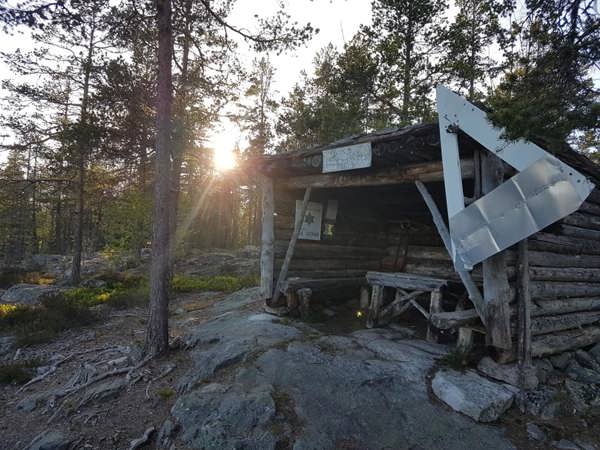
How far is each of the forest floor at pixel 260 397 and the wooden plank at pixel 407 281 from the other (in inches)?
34.6

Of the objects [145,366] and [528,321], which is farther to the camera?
[145,366]

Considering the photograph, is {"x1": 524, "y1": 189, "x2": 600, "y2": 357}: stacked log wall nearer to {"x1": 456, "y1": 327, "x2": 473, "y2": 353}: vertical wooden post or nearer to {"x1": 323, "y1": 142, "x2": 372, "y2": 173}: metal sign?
{"x1": 456, "y1": 327, "x2": 473, "y2": 353}: vertical wooden post

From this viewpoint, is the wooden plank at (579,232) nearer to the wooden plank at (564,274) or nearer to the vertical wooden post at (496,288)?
the wooden plank at (564,274)

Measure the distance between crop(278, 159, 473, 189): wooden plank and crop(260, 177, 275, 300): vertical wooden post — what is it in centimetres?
41

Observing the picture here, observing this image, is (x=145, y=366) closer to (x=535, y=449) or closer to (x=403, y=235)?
(x=535, y=449)

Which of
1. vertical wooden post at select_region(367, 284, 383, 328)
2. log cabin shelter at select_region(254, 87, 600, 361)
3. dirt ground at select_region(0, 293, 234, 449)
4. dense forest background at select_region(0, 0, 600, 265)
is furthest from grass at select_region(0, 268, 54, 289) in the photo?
vertical wooden post at select_region(367, 284, 383, 328)

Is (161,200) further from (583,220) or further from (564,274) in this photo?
(583,220)

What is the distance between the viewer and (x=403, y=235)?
820cm

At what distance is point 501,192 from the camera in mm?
3314

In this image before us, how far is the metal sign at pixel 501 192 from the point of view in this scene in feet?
9.82

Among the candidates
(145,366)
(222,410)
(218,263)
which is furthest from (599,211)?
(218,263)

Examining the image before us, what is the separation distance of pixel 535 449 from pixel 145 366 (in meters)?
5.16

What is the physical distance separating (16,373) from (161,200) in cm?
A: 365

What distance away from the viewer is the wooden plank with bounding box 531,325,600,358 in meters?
4.37
